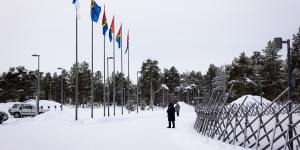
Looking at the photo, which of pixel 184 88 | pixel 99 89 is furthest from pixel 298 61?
pixel 99 89

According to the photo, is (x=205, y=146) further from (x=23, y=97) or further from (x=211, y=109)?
(x=23, y=97)

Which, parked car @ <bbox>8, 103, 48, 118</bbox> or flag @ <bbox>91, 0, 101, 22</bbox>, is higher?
flag @ <bbox>91, 0, 101, 22</bbox>

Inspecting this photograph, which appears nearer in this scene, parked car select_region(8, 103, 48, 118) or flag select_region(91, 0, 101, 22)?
flag select_region(91, 0, 101, 22)

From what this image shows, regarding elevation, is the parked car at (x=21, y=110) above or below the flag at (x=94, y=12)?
below

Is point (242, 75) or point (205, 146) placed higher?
point (242, 75)

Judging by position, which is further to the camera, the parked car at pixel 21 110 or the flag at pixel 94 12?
the parked car at pixel 21 110

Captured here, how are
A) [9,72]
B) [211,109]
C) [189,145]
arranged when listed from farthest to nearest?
[9,72], [211,109], [189,145]

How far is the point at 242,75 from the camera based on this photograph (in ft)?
309

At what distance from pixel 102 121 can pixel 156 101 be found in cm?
10168

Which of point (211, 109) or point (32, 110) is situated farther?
point (32, 110)

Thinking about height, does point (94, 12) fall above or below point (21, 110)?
above

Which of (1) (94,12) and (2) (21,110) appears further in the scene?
(2) (21,110)

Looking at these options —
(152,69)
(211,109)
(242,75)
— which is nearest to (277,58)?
(242,75)

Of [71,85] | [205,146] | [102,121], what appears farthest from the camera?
[71,85]
